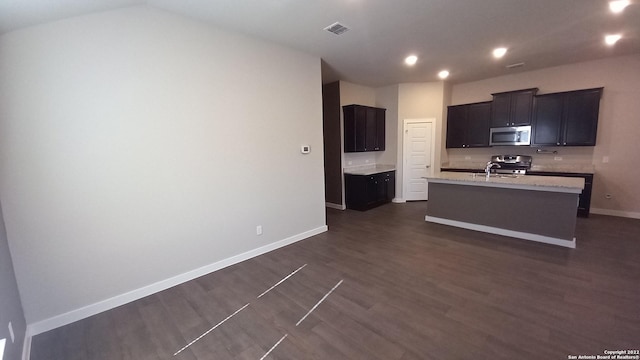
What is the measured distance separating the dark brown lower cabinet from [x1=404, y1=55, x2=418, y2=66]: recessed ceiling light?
2.37 m

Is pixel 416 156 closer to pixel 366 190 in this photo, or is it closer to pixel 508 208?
pixel 366 190

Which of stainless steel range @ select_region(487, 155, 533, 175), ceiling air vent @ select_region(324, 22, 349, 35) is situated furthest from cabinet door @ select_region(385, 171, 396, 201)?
ceiling air vent @ select_region(324, 22, 349, 35)

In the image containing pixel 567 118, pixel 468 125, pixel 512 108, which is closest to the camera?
pixel 567 118

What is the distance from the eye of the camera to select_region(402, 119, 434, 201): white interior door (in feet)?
20.5

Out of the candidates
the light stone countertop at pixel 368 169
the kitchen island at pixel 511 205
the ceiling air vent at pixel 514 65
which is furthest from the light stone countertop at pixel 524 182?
the ceiling air vent at pixel 514 65

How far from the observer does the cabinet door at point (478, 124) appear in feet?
19.0

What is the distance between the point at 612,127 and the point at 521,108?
4.80 ft

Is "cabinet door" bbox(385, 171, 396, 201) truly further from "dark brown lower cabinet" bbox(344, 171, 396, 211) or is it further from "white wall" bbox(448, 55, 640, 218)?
"white wall" bbox(448, 55, 640, 218)

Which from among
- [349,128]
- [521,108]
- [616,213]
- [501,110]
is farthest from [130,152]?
[616,213]

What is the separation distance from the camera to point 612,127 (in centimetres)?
473

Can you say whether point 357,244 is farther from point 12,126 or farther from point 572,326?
point 12,126

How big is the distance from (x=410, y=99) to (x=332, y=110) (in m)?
1.97

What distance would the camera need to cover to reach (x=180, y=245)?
9.46ft

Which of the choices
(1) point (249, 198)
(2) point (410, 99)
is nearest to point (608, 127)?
(2) point (410, 99)
